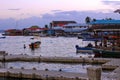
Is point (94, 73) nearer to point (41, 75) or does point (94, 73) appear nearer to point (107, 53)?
point (41, 75)

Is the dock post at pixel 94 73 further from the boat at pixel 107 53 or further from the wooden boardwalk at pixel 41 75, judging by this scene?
the boat at pixel 107 53

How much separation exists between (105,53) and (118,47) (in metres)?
2.23

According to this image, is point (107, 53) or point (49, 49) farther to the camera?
point (49, 49)

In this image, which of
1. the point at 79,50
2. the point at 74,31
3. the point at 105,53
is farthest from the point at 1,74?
the point at 74,31

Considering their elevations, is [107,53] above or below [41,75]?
below

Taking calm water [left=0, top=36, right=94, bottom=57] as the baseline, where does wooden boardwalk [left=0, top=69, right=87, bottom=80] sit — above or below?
above

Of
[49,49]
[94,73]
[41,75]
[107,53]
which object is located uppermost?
[94,73]

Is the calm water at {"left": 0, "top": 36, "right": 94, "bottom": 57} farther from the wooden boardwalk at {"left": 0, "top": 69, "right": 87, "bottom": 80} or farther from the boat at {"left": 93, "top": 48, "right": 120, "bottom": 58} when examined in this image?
the wooden boardwalk at {"left": 0, "top": 69, "right": 87, "bottom": 80}

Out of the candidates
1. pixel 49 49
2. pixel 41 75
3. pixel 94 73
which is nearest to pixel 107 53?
pixel 41 75

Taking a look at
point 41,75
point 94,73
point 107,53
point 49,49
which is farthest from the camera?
point 49,49

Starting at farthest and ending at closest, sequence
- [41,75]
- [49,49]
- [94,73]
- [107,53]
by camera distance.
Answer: [49,49] → [107,53] → [41,75] → [94,73]

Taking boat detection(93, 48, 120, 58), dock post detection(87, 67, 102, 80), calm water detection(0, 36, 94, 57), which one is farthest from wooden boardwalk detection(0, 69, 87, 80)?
calm water detection(0, 36, 94, 57)

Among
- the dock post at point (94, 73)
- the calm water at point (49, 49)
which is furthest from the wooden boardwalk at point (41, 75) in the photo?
the calm water at point (49, 49)

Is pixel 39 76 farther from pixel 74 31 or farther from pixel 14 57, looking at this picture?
pixel 74 31
